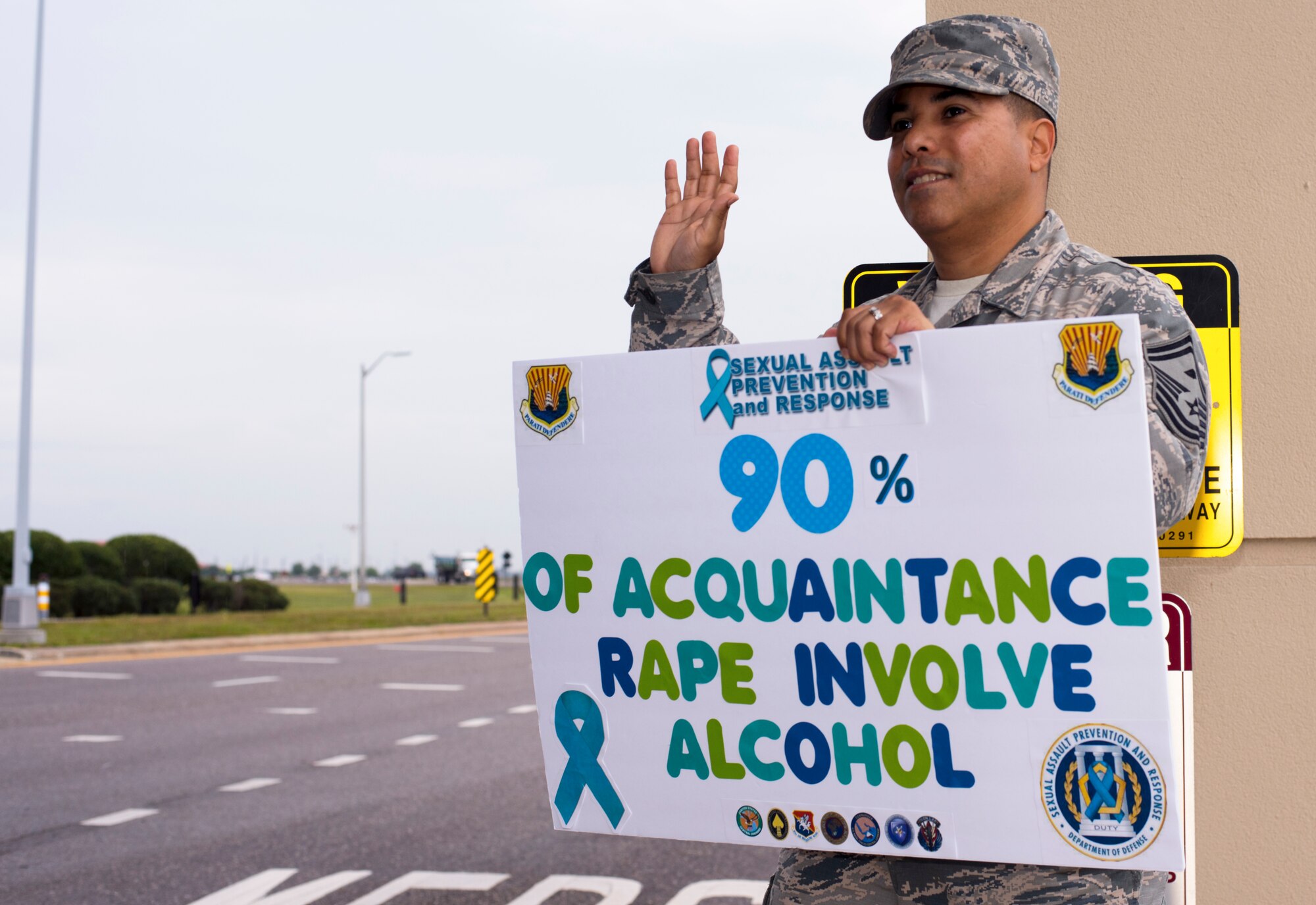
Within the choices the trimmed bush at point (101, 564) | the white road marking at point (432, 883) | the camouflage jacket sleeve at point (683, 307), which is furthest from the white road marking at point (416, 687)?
the trimmed bush at point (101, 564)

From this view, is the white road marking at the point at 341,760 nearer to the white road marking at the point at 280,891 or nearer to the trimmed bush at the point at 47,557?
the white road marking at the point at 280,891

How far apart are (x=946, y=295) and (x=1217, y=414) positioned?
1.06 meters

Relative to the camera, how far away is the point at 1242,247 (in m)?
2.98

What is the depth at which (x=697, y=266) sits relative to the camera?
7.44 feet

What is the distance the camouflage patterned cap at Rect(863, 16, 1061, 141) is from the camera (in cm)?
196

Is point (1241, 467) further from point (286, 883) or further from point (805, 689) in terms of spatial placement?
point (286, 883)

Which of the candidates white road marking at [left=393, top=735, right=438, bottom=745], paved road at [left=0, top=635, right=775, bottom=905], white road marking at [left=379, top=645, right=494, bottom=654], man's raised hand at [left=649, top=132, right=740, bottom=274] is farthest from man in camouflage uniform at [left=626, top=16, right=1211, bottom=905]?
white road marking at [left=379, top=645, right=494, bottom=654]

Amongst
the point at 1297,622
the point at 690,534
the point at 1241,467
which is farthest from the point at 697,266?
the point at 1297,622

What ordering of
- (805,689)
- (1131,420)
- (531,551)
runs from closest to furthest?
(1131,420) < (805,689) < (531,551)

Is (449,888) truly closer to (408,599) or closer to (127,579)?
(127,579)

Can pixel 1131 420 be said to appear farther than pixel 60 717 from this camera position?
No

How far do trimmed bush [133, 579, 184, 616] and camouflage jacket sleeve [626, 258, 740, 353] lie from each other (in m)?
33.9

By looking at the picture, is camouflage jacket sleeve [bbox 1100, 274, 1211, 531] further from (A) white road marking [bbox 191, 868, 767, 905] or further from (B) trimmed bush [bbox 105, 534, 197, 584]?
(B) trimmed bush [bbox 105, 534, 197, 584]

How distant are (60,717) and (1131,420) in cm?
1216
